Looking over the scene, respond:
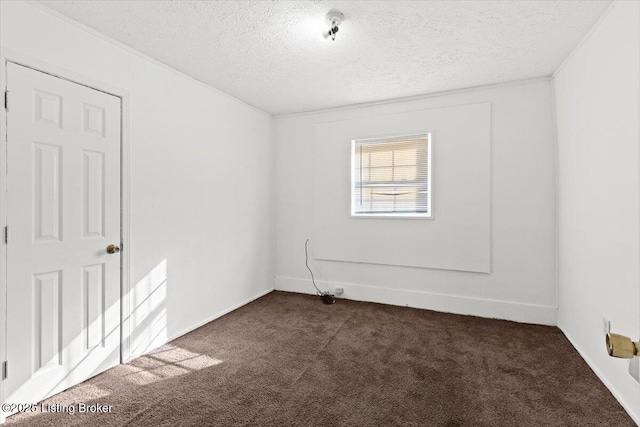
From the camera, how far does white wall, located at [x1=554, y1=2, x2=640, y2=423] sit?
6.04ft

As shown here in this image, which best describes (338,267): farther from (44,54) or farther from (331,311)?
(44,54)

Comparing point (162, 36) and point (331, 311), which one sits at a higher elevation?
point (162, 36)

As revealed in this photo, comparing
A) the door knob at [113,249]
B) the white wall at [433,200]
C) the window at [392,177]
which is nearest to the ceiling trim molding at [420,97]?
the white wall at [433,200]

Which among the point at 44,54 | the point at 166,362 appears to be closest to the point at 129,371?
the point at 166,362

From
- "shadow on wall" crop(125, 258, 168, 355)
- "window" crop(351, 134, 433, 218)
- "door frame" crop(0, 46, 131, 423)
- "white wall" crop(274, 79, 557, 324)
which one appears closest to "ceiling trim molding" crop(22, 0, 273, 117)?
"door frame" crop(0, 46, 131, 423)

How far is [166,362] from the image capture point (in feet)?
8.35

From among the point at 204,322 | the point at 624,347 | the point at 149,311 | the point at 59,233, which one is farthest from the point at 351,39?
the point at 204,322

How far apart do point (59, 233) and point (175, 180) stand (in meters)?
1.06

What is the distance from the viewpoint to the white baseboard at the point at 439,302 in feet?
10.7

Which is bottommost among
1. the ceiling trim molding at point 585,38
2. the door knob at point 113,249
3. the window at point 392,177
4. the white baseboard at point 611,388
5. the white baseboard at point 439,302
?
the white baseboard at point 611,388

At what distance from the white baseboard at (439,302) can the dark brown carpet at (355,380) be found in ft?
0.47

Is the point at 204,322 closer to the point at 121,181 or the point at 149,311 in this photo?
the point at 149,311

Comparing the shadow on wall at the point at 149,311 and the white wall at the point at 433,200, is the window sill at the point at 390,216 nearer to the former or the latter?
the white wall at the point at 433,200

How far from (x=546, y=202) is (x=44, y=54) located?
4462mm
